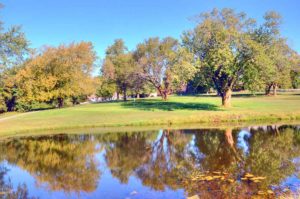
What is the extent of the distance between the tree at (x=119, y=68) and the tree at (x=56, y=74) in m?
11.8

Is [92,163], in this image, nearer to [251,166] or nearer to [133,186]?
[133,186]

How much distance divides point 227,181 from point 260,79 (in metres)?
30.3

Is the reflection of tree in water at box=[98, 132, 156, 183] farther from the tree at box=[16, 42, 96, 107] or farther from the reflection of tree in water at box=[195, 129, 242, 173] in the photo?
the tree at box=[16, 42, 96, 107]

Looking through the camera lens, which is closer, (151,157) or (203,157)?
(203,157)

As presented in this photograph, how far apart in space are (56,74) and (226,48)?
3585cm

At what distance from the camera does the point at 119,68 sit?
77.9m

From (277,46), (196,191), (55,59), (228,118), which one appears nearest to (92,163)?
(196,191)

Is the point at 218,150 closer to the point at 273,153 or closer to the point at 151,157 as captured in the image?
the point at 273,153

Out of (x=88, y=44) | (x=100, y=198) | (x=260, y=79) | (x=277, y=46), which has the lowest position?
(x=100, y=198)

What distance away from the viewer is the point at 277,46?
4116 centimetres

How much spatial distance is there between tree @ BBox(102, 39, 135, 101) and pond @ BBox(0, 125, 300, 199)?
46606 mm

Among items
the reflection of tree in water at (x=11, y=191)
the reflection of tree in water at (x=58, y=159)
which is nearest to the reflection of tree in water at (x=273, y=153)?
the reflection of tree in water at (x=58, y=159)

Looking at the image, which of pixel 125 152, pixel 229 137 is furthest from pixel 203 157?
pixel 229 137

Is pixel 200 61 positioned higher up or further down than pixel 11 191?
higher up
